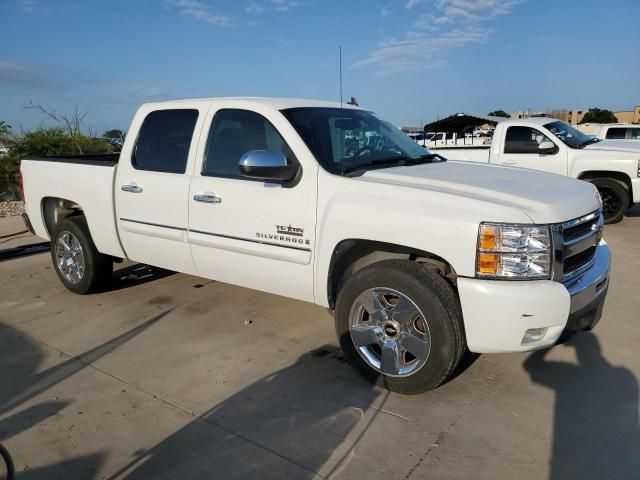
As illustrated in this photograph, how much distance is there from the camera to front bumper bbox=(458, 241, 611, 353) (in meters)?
2.77

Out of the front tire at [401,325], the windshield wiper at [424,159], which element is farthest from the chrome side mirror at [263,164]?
the windshield wiper at [424,159]

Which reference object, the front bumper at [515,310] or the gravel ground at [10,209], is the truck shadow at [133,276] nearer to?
the front bumper at [515,310]

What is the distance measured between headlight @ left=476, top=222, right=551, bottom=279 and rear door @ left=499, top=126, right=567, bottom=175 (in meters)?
6.63

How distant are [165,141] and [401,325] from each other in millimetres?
2627

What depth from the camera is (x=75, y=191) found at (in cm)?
506

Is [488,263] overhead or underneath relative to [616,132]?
underneath

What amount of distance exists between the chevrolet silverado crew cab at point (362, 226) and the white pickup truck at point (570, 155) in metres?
5.25

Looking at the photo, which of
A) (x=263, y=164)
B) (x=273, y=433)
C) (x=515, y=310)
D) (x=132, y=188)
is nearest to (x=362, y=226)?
(x=263, y=164)

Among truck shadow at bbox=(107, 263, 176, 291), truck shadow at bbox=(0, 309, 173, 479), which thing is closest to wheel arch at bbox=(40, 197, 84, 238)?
truck shadow at bbox=(107, 263, 176, 291)

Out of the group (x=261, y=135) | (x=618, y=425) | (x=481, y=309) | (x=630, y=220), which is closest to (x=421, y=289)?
(x=481, y=309)

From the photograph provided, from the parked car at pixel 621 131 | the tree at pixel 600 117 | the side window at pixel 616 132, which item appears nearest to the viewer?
the parked car at pixel 621 131

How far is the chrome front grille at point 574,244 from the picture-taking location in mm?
2840

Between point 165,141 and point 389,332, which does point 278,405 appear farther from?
point 165,141

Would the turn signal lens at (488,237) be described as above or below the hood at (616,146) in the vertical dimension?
below
